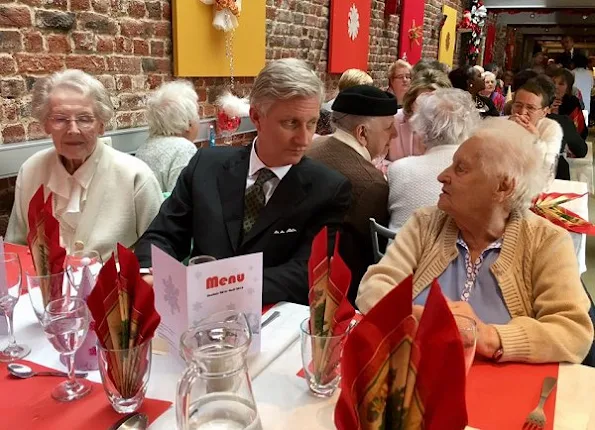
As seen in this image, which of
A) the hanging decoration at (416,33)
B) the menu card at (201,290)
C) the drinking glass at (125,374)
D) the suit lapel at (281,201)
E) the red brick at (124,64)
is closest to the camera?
the drinking glass at (125,374)

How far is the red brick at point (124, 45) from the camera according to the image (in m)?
3.26

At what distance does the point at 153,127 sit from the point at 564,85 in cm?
426

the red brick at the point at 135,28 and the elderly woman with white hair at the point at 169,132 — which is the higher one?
the red brick at the point at 135,28

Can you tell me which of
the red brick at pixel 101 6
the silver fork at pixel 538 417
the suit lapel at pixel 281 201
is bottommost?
the silver fork at pixel 538 417

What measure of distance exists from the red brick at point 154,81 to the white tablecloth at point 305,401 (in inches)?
107

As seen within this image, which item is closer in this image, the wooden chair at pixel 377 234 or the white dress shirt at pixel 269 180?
the white dress shirt at pixel 269 180

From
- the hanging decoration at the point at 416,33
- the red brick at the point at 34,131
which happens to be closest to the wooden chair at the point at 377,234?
the red brick at the point at 34,131

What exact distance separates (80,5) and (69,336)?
2.41 meters

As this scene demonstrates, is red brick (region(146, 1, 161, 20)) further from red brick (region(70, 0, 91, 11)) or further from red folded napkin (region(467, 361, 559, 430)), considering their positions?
red folded napkin (region(467, 361, 559, 430))

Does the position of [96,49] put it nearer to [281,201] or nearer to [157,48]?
[157,48]

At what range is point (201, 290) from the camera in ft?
3.78

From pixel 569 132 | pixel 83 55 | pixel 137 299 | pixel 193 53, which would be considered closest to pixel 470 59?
pixel 569 132

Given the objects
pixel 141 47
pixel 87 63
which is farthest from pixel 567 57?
pixel 87 63

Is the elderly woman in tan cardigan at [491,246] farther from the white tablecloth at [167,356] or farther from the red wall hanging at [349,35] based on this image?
the red wall hanging at [349,35]
